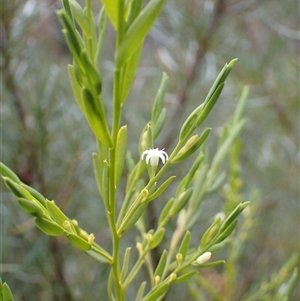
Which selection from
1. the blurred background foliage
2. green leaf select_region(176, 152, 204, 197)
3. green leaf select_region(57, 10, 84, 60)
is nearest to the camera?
green leaf select_region(57, 10, 84, 60)

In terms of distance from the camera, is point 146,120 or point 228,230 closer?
point 228,230

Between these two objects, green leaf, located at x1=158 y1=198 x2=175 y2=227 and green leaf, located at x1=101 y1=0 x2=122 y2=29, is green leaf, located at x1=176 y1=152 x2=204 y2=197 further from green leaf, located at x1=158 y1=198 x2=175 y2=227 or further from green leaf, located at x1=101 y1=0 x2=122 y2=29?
green leaf, located at x1=101 y1=0 x2=122 y2=29

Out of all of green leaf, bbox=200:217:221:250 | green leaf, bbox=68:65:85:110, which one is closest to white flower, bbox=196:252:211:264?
green leaf, bbox=200:217:221:250

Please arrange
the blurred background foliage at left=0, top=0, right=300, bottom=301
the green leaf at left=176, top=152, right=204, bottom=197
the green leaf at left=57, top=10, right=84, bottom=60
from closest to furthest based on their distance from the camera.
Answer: the green leaf at left=57, top=10, right=84, bottom=60
the green leaf at left=176, top=152, right=204, bottom=197
the blurred background foliage at left=0, top=0, right=300, bottom=301

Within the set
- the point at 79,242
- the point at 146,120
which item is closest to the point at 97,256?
the point at 79,242

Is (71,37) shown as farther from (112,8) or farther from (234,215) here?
(234,215)

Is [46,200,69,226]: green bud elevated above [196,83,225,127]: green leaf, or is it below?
below
